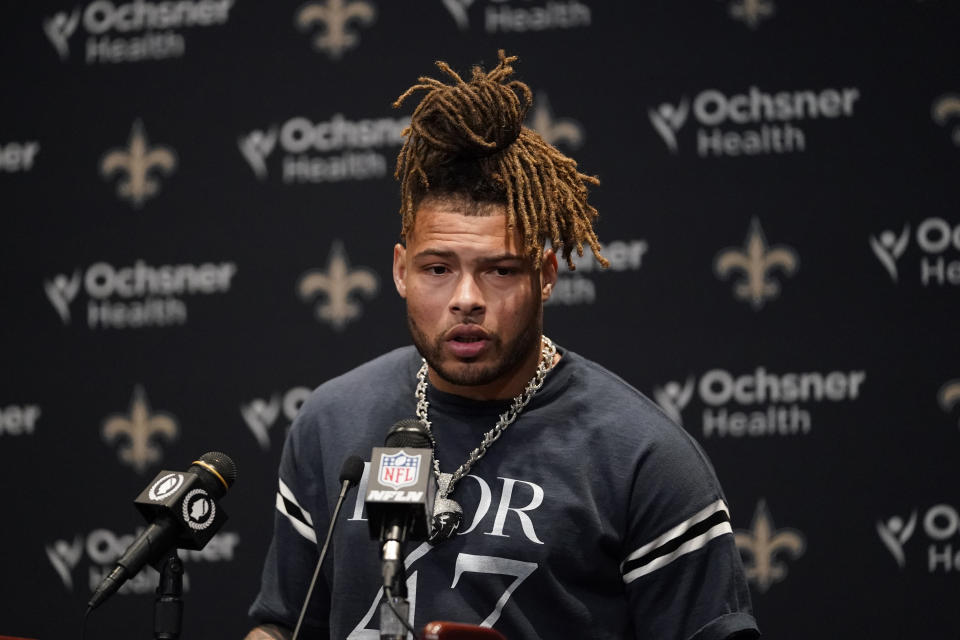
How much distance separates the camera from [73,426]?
3.82m

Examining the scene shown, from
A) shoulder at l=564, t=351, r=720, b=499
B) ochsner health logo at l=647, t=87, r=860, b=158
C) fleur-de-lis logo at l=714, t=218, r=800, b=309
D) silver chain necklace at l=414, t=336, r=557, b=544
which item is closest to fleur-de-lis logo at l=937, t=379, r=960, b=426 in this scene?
fleur-de-lis logo at l=714, t=218, r=800, b=309

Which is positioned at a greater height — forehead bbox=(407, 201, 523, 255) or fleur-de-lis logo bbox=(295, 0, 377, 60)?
fleur-de-lis logo bbox=(295, 0, 377, 60)

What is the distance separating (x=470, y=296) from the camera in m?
2.06

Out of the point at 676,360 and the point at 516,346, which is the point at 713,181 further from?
the point at 516,346

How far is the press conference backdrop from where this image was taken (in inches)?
131

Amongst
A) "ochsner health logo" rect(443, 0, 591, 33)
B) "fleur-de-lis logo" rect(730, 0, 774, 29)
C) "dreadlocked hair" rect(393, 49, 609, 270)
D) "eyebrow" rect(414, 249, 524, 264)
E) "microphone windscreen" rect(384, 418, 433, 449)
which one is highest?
"ochsner health logo" rect(443, 0, 591, 33)

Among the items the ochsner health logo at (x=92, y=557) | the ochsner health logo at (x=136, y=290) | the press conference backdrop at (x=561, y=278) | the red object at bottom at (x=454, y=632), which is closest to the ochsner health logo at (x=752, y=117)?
the press conference backdrop at (x=561, y=278)

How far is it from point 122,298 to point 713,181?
2.00 m

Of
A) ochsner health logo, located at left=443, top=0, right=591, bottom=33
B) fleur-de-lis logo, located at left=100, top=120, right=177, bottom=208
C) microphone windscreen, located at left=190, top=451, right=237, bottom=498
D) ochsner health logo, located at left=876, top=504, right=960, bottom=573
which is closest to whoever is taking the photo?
microphone windscreen, located at left=190, top=451, right=237, bottom=498

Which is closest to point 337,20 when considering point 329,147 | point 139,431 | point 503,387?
point 329,147

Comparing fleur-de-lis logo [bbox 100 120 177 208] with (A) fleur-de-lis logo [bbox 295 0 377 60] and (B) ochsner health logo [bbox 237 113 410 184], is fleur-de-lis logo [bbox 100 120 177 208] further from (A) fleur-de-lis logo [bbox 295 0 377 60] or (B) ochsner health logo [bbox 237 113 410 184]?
(A) fleur-de-lis logo [bbox 295 0 377 60]

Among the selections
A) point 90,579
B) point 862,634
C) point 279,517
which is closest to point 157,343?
point 90,579

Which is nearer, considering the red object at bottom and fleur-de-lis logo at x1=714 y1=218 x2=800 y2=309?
the red object at bottom

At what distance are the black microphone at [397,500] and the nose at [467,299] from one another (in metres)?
0.50
